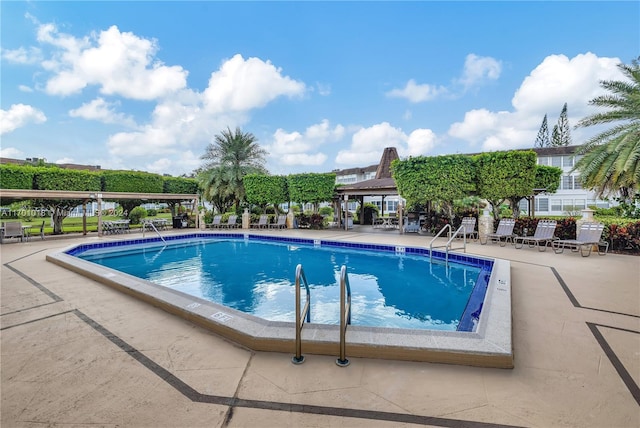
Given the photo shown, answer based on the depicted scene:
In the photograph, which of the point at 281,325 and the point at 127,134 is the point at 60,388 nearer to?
the point at 281,325

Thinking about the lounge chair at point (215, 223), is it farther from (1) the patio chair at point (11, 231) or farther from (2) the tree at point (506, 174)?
(2) the tree at point (506, 174)

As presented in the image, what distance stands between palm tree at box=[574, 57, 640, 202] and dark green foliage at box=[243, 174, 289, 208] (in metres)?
14.8

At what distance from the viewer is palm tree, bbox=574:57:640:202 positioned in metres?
9.49

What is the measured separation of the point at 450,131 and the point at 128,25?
22.6 metres

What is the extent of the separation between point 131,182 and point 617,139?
25.3m

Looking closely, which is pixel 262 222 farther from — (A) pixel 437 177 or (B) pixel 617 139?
(B) pixel 617 139

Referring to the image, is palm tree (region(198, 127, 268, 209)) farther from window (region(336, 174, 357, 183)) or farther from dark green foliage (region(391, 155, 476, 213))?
window (region(336, 174, 357, 183))

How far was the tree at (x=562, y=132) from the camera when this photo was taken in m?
38.4

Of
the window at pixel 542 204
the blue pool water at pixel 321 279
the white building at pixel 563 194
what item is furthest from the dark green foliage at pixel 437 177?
the window at pixel 542 204

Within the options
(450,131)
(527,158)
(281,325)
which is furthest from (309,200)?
(281,325)

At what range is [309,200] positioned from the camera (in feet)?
63.2

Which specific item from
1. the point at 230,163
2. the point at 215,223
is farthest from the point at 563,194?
the point at 215,223

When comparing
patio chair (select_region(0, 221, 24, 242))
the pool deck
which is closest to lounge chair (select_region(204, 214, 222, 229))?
patio chair (select_region(0, 221, 24, 242))

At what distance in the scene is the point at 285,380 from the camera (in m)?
2.72
